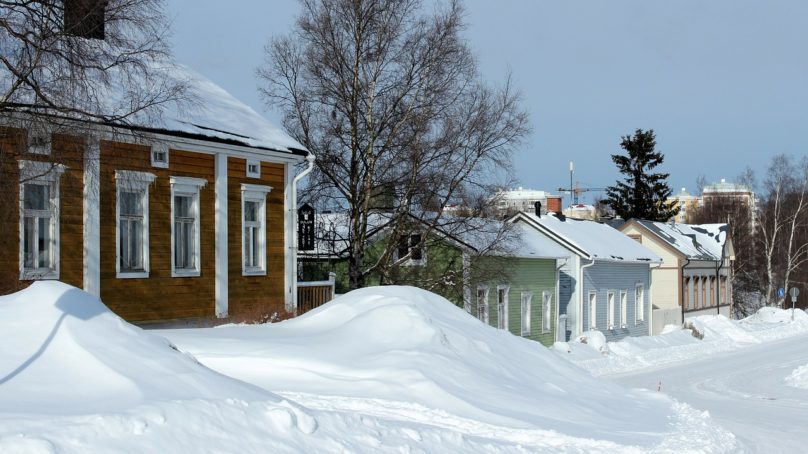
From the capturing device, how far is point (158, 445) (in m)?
8.24

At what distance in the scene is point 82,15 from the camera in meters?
16.3

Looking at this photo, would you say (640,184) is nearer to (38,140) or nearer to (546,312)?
(546,312)

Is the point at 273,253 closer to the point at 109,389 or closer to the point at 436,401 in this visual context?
the point at 436,401

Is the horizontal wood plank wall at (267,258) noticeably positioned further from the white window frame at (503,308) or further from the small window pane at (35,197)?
the white window frame at (503,308)

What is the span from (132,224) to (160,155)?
1519 millimetres

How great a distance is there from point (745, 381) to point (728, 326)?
918 inches

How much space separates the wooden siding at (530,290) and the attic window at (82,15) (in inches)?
759

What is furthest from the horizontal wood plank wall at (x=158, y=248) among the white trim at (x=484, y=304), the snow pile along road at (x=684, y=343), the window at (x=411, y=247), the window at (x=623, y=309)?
the window at (x=623, y=309)

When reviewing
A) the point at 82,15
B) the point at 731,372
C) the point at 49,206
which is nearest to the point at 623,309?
the point at 731,372

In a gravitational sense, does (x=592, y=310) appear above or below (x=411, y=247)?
below

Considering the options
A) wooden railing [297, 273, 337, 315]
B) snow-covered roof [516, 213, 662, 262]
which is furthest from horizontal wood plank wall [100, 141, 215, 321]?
snow-covered roof [516, 213, 662, 262]

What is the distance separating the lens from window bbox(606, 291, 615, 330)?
44344 mm

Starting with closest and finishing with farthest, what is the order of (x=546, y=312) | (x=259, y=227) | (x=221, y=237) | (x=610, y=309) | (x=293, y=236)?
(x=221, y=237) → (x=259, y=227) → (x=293, y=236) → (x=546, y=312) → (x=610, y=309)

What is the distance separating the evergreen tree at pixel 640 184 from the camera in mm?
81125
